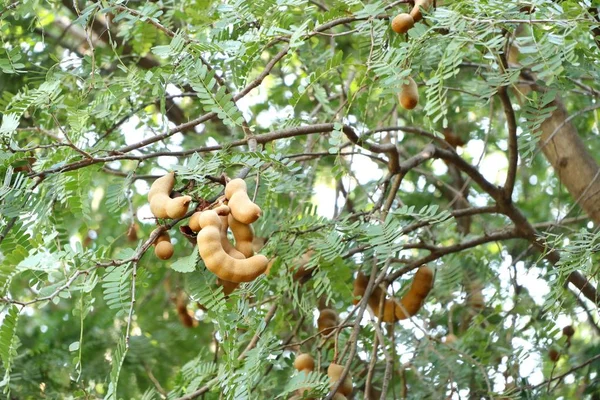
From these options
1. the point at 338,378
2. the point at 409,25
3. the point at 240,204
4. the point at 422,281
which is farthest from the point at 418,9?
the point at 422,281

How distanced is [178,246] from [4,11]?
120cm

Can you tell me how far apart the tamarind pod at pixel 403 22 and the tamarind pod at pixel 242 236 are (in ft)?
1.53

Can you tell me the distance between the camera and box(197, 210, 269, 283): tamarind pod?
Result: 132cm

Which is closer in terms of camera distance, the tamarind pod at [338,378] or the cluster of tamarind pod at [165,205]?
the cluster of tamarind pod at [165,205]

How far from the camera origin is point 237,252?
1.37 metres

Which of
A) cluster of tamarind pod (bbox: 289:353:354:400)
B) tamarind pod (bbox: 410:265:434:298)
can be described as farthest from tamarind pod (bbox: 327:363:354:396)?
tamarind pod (bbox: 410:265:434:298)

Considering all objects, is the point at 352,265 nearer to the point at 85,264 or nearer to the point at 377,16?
the point at 377,16

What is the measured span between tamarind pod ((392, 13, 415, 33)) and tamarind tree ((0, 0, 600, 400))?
0.02 m

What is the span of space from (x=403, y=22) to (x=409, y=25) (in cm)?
1

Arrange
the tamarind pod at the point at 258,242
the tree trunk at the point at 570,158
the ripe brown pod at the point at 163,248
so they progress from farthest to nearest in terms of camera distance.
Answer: the tree trunk at the point at 570,158
the tamarind pod at the point at 258,242
the ripe brown pod at the point at 163,248

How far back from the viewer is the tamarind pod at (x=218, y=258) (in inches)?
51.9

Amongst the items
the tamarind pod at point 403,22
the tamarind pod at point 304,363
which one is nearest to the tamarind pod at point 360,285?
the tamarind pod at point 304,363

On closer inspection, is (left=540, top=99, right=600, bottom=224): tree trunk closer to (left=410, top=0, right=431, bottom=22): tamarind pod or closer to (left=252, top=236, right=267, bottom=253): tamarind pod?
(left=252, top=236, right=267, bottom=253): tamarind pod

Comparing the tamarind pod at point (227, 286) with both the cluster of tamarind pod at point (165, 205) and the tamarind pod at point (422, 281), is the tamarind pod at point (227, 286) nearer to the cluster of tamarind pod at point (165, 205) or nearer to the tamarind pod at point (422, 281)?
the cluster of tamarind pod at point (165, 205)
